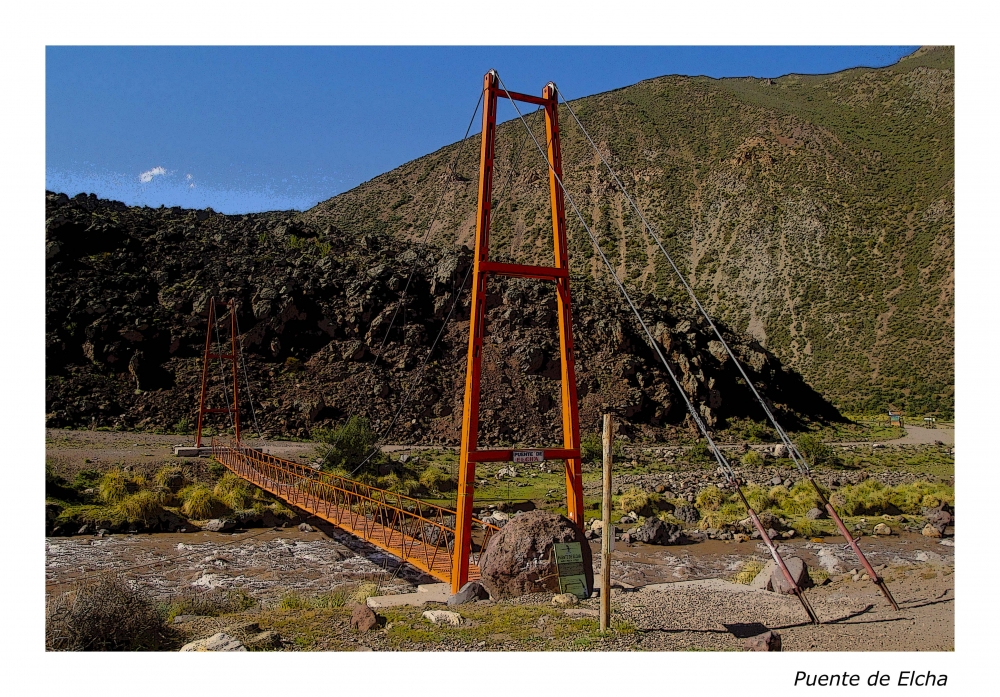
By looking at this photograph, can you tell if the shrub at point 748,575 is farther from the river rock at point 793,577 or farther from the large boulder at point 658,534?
the large boulder at point 658,534

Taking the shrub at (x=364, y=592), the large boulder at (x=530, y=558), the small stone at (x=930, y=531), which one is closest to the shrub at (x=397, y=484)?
the shrub at (x=364, y=592)

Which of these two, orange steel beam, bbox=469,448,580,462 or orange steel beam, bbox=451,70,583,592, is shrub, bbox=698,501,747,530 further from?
orange steel beam, bbox=469,448,580,462

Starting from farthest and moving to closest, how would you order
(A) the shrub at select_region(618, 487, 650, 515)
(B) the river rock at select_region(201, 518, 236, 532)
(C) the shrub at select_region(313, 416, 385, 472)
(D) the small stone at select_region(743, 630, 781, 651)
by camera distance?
(C) the shrub at select_region(313, 416, 385, 472)
(A) the shrub at select_region(618, 487, 650, 515)
(B) the river rock at select_region(201, 518, 236, 532)
(D) the small stone at select_region(743, 630, 781, 651)

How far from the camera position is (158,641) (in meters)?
8.05

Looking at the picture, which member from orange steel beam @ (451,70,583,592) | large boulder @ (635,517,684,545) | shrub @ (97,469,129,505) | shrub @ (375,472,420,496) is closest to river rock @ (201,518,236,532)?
shrub @ (97,469,129,505)

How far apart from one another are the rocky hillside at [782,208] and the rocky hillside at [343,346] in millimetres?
7970

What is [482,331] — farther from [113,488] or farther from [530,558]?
[113,488]

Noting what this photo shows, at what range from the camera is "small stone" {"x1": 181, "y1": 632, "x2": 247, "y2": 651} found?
7.48 m

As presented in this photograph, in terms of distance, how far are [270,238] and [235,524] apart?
110 ft

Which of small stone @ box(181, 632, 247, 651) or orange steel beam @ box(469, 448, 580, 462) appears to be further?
orange steel beam @ box(469, 448, 580, 462)

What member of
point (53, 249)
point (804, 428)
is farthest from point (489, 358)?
point (53, 249)

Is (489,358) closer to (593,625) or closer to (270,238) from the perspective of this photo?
(270,238)

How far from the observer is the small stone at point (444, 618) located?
25.7 feet

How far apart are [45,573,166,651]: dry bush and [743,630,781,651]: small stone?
6.62 metres
